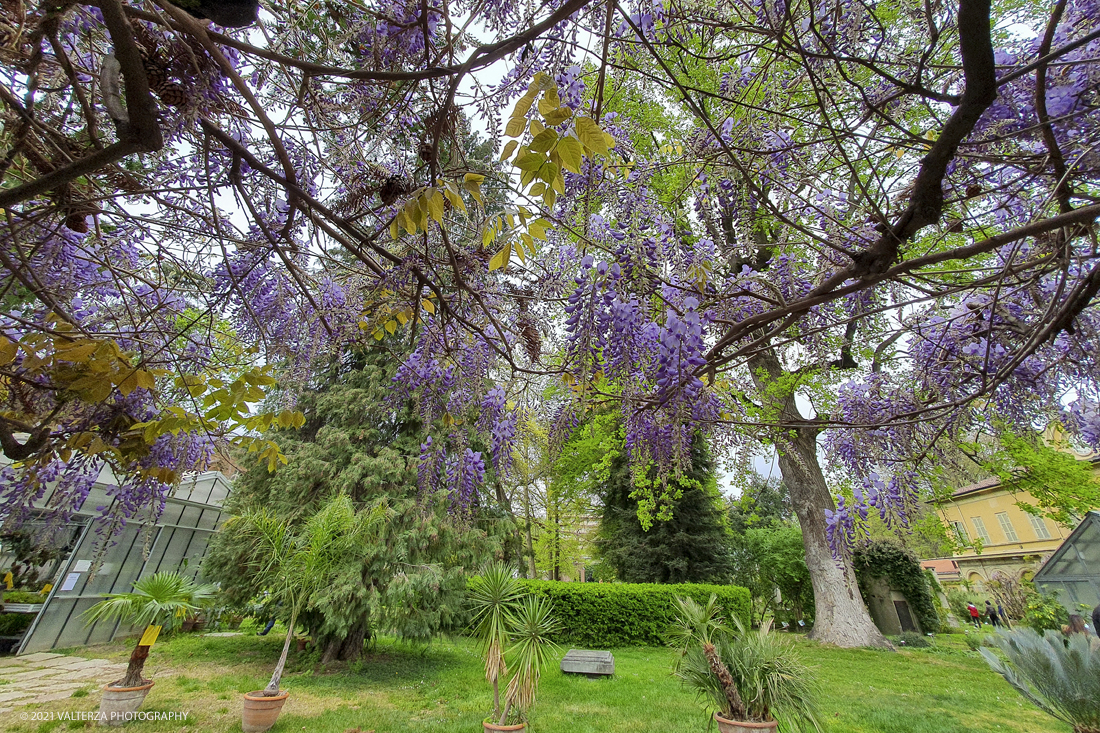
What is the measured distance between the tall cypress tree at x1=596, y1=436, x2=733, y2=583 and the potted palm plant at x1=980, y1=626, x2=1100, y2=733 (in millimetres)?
8138

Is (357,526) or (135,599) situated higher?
(357,526)

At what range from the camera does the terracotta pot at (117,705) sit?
3.89m

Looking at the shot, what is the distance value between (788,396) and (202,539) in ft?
38.5

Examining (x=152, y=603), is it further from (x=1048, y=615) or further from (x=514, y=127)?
(x=1048, y=615)

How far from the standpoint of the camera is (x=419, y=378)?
9.18 feet

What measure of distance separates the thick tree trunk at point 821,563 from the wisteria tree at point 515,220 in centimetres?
394

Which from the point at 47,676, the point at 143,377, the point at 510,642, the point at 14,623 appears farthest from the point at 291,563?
the point at 14,623

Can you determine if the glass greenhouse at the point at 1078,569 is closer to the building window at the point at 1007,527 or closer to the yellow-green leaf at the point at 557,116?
the yellow-green leaf at the point at 557,116

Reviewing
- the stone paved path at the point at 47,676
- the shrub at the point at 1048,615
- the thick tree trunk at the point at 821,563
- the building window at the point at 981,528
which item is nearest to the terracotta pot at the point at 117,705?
the stone paved path at the point at 47,676

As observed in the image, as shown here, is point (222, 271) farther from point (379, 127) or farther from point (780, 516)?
point (780, 516)

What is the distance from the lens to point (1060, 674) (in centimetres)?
315

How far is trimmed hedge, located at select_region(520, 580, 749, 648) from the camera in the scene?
30.7 ft

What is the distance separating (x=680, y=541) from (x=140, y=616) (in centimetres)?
1113

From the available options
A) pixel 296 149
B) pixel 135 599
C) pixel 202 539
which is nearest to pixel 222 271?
pixel 296 149
